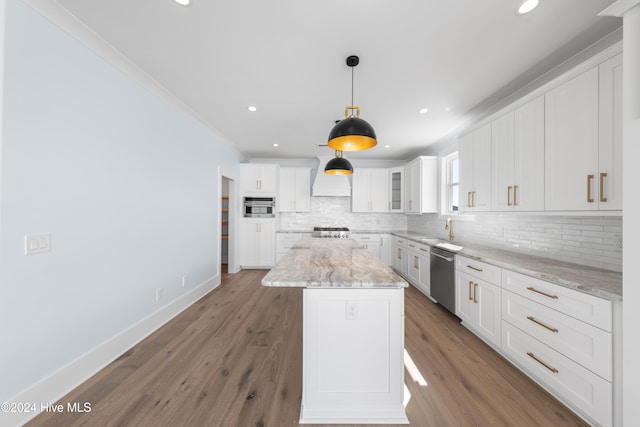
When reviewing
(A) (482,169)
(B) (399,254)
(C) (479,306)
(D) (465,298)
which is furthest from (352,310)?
(B) (399,254)

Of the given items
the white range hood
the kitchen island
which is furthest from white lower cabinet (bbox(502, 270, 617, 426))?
the white range hood

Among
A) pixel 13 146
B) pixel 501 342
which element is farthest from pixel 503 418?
pixel 13 146

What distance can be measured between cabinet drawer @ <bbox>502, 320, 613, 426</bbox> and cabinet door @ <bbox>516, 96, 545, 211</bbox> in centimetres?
114

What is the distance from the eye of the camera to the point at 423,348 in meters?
2.24

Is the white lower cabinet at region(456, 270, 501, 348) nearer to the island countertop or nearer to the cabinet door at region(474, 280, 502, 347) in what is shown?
the cabinet door at region(474, 280, 502, 347)

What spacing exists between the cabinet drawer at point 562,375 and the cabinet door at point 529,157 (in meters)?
1.14

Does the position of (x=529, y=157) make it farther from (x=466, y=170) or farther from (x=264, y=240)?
(x=264, y=240)

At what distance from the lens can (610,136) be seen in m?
1.51

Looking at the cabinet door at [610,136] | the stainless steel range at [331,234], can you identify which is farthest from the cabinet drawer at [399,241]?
the cabinet door at [610,136]

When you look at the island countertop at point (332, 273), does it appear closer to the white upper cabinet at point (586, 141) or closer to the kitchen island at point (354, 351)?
the kitchen island at point (354, 351)

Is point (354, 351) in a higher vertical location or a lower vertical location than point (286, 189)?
lower

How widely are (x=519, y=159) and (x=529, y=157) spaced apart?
0.10 meters

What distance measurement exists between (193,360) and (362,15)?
3.06 metres

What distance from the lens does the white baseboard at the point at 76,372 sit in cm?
141
